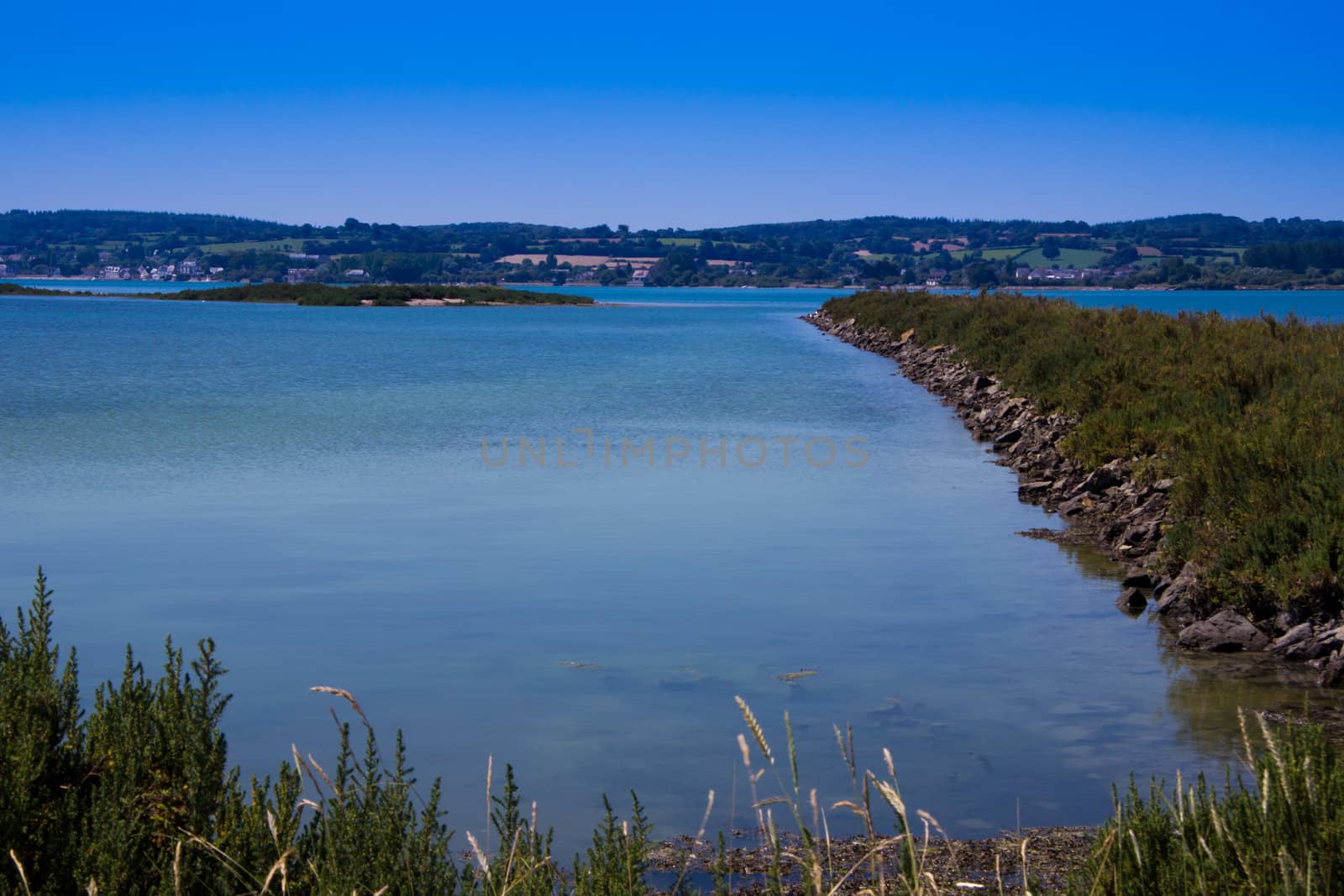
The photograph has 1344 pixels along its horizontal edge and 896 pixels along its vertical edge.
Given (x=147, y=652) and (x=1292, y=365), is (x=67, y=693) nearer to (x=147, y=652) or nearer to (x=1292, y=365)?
(x=147, y=652)

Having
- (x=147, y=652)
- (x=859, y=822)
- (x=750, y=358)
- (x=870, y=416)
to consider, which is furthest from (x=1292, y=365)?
(x=750, y=358)

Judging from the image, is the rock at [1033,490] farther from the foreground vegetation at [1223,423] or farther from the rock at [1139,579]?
the rock at [1139,579]

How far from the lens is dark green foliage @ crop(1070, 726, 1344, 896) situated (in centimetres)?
390

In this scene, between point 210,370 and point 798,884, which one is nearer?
point 798,884

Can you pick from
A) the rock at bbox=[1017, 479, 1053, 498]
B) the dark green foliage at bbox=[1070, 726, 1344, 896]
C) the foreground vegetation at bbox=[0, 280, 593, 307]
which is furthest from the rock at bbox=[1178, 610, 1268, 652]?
the foreground vegetation at bbox=[0, 280, 593, 307]

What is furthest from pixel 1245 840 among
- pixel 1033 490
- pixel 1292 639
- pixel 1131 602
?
pixel 1033 490

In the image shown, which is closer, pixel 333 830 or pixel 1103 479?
pixel 333 830

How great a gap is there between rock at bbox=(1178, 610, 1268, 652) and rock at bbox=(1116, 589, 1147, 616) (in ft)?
3.87

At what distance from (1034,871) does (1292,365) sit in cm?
1379

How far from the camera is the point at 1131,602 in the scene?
11.5 metres

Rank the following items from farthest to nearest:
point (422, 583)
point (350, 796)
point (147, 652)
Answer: point (422, 583) → point (147, 652) → point (350, 796)

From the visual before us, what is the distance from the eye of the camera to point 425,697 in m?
8.64

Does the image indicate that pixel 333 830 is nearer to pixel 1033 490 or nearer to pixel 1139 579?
pixel 1139 579

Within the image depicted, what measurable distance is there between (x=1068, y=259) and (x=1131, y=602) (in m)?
191
